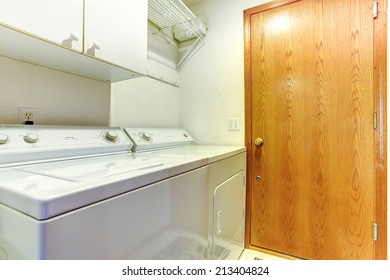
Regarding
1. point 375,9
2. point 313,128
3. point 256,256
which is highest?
point 375,9

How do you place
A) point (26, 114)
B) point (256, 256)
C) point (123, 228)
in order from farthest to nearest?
point (256, 256) → point (26, 114) → point (123, 228)

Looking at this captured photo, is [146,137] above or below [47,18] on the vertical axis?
below

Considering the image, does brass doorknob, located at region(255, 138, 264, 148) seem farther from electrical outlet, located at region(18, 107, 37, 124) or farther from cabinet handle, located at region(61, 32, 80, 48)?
electrical outlet, located at region(18, 107, 37, 124)

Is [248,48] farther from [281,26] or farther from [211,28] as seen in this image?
[211,28]

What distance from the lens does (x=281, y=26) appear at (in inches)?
64.1

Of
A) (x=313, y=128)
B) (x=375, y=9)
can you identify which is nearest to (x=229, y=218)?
(x=313, y=128)

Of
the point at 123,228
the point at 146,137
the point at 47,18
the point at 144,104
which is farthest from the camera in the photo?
the point at 144,104

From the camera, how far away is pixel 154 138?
59.9 inches

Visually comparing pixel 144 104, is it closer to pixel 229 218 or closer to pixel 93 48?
pixel 93 48

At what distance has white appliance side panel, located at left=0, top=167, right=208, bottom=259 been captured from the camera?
437 millimetres

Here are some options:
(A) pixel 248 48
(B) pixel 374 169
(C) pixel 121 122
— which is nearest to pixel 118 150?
(C) pixel 121 122

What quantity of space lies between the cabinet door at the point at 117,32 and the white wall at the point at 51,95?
38 centimetres

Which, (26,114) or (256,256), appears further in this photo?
(256,256)

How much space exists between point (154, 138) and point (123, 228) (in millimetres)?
984
